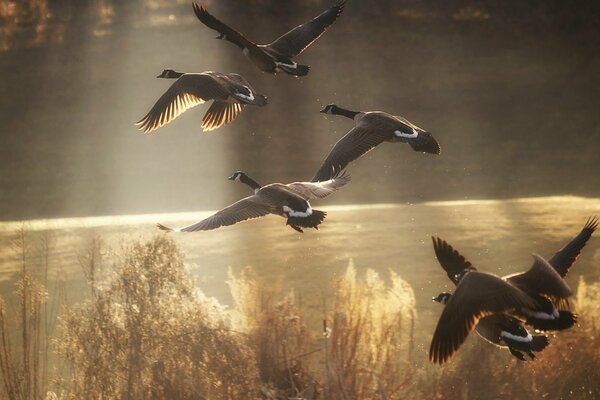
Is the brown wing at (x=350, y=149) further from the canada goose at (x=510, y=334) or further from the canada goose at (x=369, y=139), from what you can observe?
the canada goose at (x=510, y=334)

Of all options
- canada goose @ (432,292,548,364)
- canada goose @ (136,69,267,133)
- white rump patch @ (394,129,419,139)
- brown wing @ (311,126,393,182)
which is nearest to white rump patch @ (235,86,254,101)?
canada goose @ (136,69,267,133)

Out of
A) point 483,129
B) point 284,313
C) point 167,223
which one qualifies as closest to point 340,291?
point 284,313

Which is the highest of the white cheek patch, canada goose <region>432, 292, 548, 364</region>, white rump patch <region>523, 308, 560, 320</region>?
the white cheek patch

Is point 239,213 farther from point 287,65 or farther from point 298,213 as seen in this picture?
point 287,65

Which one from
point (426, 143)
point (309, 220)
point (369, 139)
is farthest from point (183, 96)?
point (426, 143)

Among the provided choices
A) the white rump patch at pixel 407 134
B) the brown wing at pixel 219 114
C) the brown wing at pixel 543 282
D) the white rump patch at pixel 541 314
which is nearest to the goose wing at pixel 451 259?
the brown wing at pixel 543 282

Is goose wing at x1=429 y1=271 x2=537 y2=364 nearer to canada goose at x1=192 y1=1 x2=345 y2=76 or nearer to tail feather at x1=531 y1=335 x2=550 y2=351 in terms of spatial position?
tail feather at x1=531 y1=335 x2=550 y2=351

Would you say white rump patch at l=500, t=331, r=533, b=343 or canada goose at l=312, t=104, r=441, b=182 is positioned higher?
canada goose at l=312, t=104, r=441, b=182

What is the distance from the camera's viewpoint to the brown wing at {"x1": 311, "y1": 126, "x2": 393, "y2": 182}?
4188mm

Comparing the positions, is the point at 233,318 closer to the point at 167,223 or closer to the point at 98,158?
the point at 167,223

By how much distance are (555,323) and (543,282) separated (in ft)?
0.80

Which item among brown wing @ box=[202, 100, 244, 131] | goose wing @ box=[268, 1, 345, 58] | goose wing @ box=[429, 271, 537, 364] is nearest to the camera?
goose wing @ box=[429, 271, 537, 364]

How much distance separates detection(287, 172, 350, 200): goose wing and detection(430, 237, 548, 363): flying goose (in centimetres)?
74

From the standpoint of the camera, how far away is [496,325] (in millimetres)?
3768
